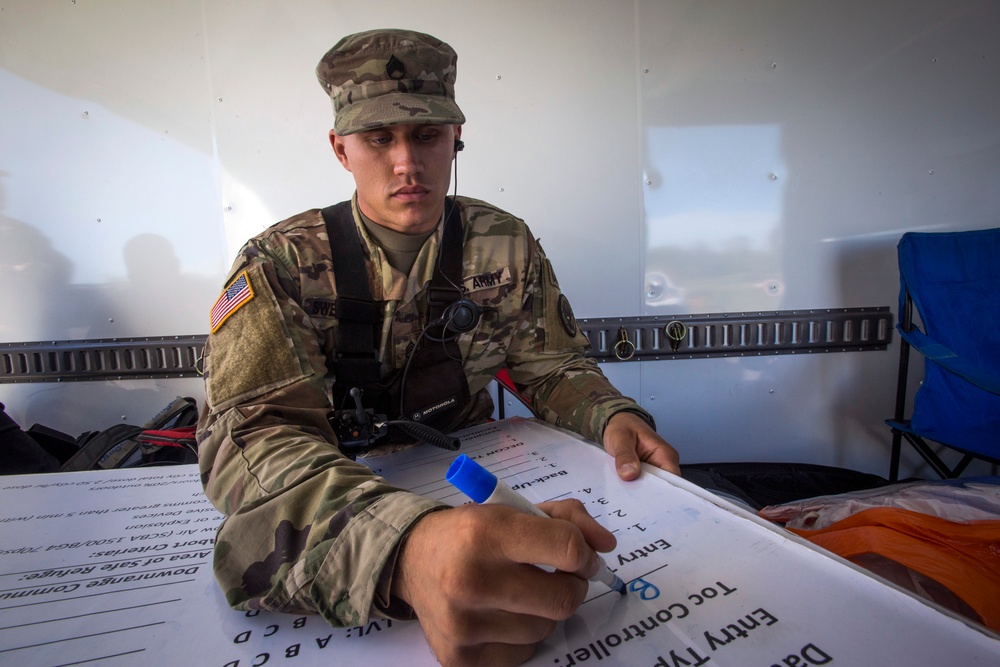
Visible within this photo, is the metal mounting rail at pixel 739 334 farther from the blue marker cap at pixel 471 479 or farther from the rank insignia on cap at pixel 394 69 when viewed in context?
the blue marker cap at pixel 471 479

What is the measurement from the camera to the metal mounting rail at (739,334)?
1.79 meters

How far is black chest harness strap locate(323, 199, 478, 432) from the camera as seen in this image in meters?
0.96

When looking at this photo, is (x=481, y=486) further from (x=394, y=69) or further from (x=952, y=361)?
(x=952, y=361)


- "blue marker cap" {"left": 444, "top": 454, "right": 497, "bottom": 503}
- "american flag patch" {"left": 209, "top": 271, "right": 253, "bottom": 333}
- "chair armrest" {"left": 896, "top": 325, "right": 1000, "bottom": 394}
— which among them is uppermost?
"american flag patch" {"left": 209, "top": 271, "right": 253, "bottom": 333}

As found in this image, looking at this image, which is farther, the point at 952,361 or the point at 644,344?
the point at 644,344

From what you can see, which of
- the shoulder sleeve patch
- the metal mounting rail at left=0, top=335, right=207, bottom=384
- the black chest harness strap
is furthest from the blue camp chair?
the metal mounting rail at left=0, top=335, right=207, bottom=384

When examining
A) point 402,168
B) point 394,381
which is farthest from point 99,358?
point 402,168

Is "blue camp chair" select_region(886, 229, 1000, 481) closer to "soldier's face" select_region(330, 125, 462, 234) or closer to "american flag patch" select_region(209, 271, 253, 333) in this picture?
"soldier's face" select_region(330, 125, 462, 234)

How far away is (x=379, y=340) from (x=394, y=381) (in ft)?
0.31

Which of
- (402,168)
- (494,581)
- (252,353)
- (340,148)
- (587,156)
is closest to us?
(494,581)

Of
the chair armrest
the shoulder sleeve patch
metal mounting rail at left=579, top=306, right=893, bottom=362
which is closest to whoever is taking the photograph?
the shoulder sleeve patch

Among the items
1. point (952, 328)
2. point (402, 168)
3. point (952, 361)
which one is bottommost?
point (952, 361)

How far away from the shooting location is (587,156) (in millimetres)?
1720

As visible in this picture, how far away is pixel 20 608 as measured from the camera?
53cm
